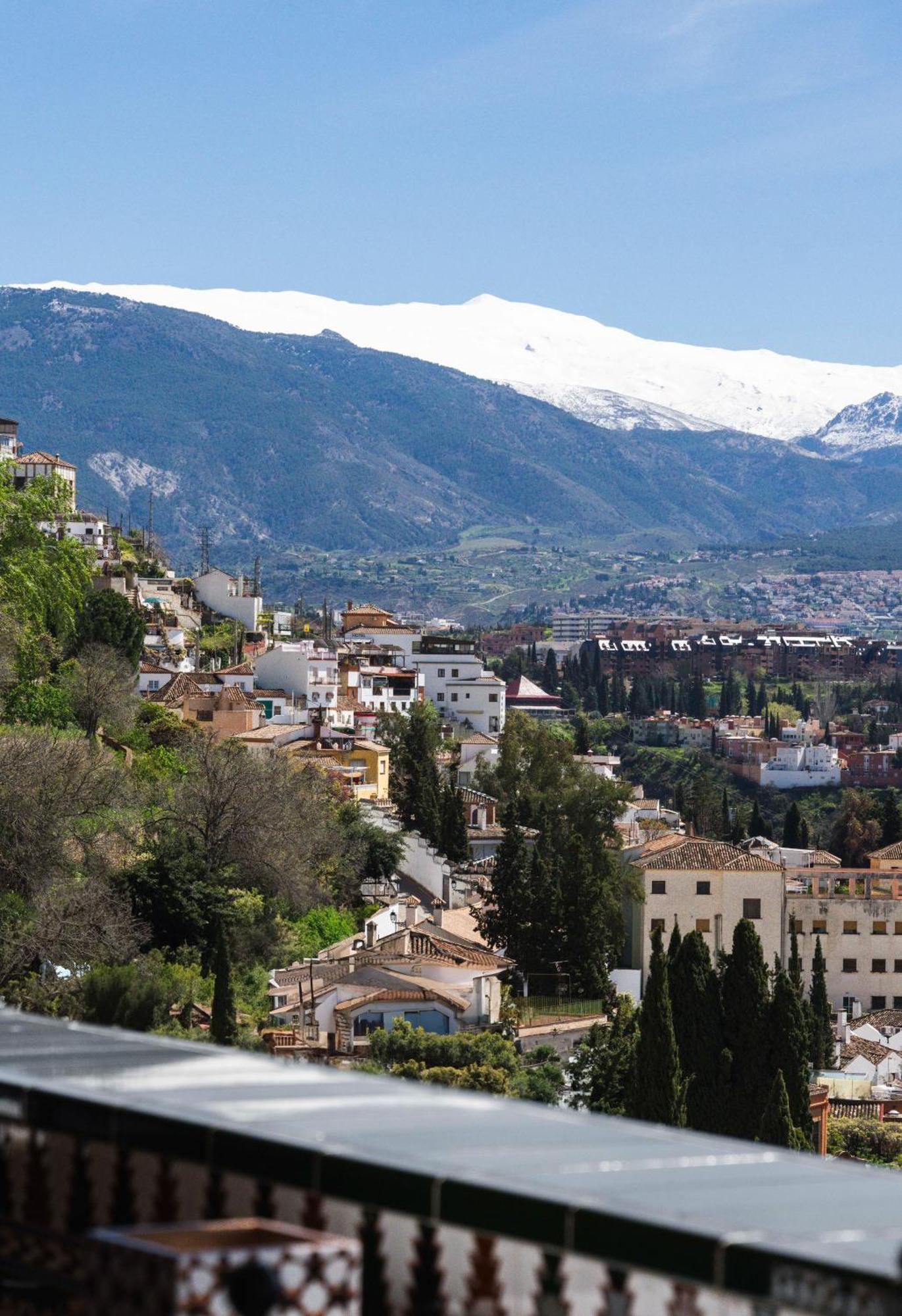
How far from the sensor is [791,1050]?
36344 millimetres

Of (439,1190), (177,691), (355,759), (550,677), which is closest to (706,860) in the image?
(355,759)

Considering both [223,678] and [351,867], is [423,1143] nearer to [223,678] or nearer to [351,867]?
[351,867]

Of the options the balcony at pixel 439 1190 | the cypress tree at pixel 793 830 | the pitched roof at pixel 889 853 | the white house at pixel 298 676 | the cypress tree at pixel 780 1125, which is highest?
the balcony at pixel 439 1190

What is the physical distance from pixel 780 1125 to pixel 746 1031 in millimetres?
4064

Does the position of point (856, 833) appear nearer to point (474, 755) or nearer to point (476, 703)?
point (476, 703)

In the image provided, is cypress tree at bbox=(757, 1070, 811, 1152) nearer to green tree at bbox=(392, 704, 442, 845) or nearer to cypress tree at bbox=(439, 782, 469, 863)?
cypress tree at bbox=(439, 782, 469, 863)

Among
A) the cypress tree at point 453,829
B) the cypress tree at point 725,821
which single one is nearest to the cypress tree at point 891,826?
the cypress tree at point 725,821

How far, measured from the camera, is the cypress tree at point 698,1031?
35750 millimetres

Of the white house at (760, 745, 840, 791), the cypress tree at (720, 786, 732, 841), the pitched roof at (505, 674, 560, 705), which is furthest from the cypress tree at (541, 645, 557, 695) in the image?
the cypress tree at (720, 786, 732, 841)

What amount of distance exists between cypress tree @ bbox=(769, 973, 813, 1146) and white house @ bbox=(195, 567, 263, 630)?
50.7m

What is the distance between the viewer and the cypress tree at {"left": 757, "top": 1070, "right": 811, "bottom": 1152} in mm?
32375

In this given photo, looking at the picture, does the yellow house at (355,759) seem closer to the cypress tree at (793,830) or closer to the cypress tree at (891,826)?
the cypress tree at (793,830)

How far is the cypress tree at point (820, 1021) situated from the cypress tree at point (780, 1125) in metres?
11.1

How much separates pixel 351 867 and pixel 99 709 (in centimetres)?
644
